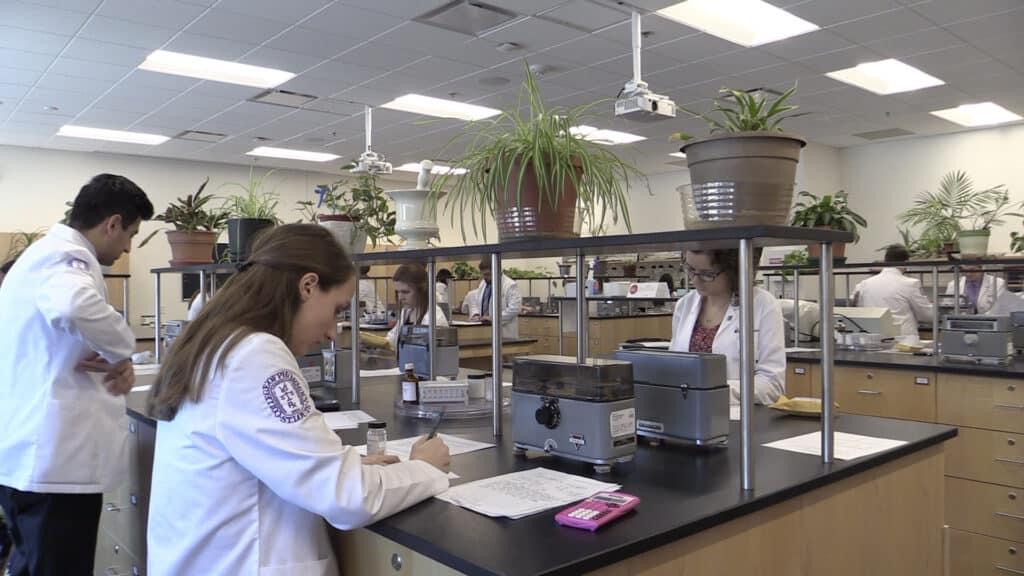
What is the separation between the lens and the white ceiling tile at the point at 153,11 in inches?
190

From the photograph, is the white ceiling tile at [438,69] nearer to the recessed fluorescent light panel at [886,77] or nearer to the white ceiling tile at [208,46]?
the white ceiling tile at [208,46]

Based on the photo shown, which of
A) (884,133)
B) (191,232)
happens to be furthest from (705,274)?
(884,133)

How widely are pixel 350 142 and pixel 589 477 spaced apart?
845 centimetres

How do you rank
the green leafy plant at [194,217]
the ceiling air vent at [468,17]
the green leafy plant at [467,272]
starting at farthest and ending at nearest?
1. the green leafy plant at [467,272]
2. the ceiling air vent at [468,17]
3. the green leafy plant at [194,217]

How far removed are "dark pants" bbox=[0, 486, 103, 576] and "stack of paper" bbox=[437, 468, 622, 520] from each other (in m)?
1.43

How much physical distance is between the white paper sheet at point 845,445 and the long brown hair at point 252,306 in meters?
1.21

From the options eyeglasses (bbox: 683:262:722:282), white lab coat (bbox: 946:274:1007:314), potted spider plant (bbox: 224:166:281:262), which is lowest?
white lab coat (bbox: 946:274:1007:314)

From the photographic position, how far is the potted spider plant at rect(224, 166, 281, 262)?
3.04 metres

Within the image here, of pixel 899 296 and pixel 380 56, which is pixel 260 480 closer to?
pixel 380 56

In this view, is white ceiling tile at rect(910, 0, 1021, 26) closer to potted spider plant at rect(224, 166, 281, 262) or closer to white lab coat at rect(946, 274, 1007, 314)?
white lab coat at rect(946, 274, 1007, 314)

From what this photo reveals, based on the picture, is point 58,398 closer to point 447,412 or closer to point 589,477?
point 447,412

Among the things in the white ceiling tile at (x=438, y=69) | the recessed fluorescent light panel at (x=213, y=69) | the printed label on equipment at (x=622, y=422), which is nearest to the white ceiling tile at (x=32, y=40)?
the recessed fluorescent light panel at (x=213, y=69)

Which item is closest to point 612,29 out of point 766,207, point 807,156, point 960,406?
point 960,406

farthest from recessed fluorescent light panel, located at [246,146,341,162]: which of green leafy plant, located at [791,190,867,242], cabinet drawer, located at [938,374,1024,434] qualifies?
cabinet drawer, located at [938,374,1024,434]
